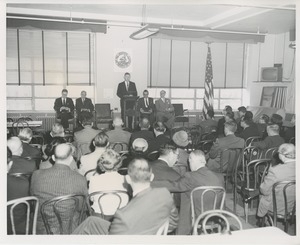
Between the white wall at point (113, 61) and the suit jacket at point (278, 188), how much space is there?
6757 mm

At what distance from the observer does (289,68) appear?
957cm

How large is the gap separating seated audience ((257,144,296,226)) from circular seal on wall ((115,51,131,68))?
6774mm

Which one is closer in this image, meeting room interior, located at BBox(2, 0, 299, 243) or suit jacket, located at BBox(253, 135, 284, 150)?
meeting room interior, located at BBox(2, 0, 299, 243)

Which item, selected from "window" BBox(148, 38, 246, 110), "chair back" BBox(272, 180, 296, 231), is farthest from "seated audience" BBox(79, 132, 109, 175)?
"window" BBox(148, 38, 246, 110)

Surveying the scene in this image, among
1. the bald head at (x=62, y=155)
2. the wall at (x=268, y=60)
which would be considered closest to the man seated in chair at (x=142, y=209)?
the bald head at (x=62, y=155)

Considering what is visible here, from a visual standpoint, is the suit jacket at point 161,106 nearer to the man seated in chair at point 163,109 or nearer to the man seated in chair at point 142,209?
the man seated in chair at point 163,109

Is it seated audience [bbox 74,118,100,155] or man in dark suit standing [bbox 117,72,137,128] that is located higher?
man in dark suit standing [bbox 117,72,137,128]

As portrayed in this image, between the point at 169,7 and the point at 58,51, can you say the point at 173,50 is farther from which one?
the point at 58,51

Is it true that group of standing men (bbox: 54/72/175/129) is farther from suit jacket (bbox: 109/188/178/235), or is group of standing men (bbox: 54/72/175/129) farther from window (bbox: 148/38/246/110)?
suit jacket (bbox: 109/188/178/235)

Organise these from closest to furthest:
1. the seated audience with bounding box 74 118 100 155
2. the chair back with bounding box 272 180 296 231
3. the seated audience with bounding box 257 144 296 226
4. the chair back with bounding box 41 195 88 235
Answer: the chair back with bounding box 41 195 88 235 → the chair back with bounding box 272 180 296 231 → the seated audience with bounding box 257 144 296 226 → the seated audience with bounding box 74 118 100 155

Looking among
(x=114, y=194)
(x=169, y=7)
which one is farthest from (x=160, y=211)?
(x=169, y=7)

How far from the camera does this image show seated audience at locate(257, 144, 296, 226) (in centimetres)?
303

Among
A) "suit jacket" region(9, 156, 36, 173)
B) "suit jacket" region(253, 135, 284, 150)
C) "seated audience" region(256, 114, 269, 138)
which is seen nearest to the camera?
"suit jacket" region(9, 156, 36, 173)

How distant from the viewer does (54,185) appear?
262cm
